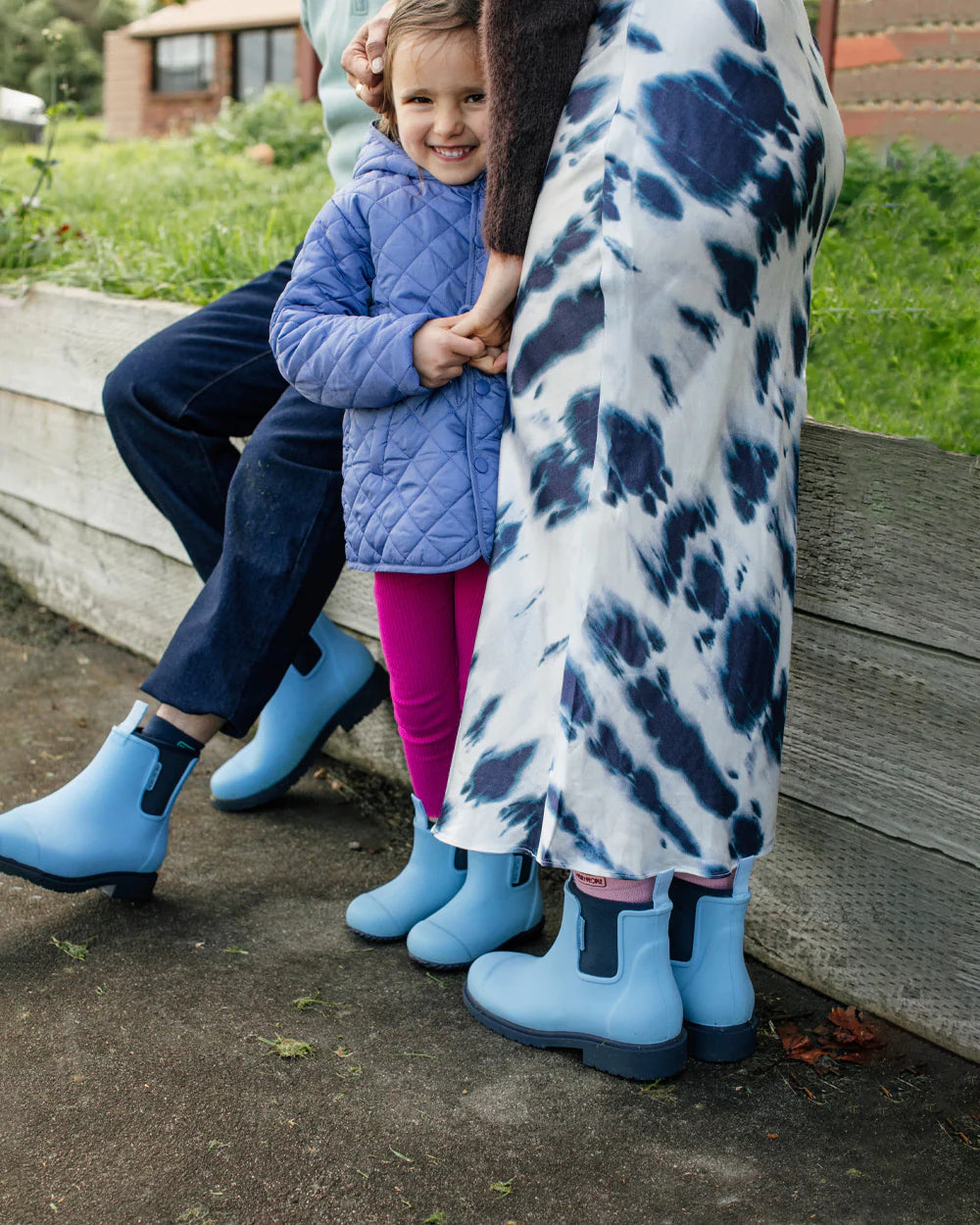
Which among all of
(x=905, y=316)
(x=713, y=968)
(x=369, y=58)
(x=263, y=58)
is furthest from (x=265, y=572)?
(x=263, y=58)

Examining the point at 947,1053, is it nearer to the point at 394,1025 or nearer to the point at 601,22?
the point at 394,1025

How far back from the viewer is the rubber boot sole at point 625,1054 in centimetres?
168

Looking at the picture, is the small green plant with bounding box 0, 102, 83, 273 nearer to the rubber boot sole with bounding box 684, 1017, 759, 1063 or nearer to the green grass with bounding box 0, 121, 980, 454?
the green grass with bounding box 0, 121, 980, 454

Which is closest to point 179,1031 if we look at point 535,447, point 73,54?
point 535,447

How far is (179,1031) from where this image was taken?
5.76ft

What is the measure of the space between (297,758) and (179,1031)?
31.7 inches

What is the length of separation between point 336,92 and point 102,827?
131 centimetres

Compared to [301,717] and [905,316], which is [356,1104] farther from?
[905,316]

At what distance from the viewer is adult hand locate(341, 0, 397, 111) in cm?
181

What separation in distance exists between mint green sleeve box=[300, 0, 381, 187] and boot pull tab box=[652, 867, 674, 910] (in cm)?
133

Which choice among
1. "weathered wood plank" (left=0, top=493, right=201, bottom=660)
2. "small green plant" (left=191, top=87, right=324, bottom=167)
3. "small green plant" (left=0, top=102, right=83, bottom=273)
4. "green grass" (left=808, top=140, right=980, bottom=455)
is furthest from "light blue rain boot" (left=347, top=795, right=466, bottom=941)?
"small green plant" (left=191, top=87, right=324, bottom=167)

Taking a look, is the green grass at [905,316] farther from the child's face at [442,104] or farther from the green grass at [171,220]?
the green grass at [171,220]

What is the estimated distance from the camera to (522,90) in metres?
1.50

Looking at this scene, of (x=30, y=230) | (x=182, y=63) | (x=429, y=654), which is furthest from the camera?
(x=182, y=63)
